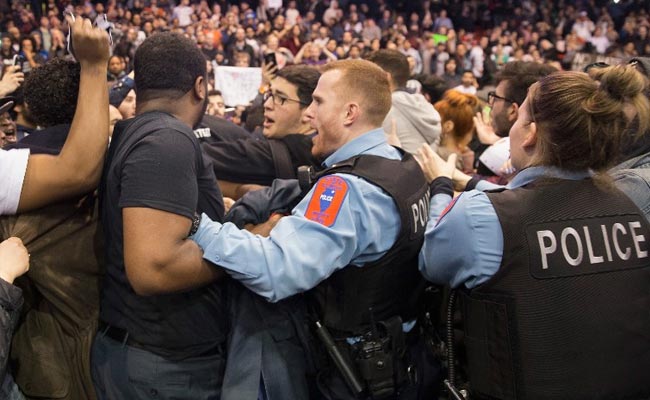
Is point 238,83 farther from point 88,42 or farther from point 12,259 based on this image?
point 12,259

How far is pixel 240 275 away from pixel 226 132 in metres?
1.80

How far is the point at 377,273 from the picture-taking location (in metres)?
2.24

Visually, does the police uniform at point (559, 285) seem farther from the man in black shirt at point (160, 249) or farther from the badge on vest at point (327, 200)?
the man in black shirt at point (160, 249)

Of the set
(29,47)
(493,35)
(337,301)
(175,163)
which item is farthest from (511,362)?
(493,35)

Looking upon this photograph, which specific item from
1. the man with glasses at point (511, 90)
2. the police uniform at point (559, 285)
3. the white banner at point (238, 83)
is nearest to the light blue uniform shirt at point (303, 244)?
the police uniform at point (559, 285)

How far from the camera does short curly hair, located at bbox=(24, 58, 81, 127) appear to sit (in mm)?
2303

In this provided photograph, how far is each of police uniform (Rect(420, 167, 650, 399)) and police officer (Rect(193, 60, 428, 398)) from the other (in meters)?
A: 0.28

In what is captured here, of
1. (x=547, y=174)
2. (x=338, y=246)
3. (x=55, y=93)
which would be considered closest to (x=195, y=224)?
(x=338, y=246)

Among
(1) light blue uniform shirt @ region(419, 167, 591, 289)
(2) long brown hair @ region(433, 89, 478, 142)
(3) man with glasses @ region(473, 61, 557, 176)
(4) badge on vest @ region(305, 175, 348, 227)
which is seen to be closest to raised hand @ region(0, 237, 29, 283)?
(4) badge on vest @ region(305, 175, 348, 227)

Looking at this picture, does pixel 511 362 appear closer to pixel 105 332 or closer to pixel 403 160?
pixel 403 160

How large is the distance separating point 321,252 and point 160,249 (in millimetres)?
490

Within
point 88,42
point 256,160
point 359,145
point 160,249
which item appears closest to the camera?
point 160,249

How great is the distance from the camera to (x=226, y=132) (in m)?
3.73

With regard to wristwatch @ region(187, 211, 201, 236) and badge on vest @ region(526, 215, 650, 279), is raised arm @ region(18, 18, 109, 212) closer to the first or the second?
wristwatch @ region(187, 211, 201, 236)
